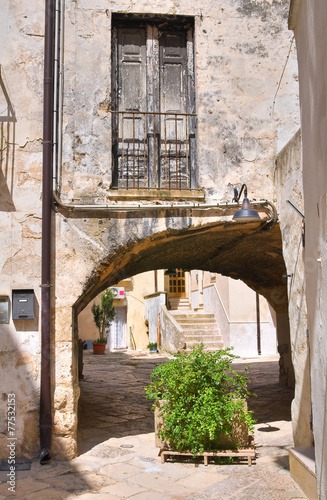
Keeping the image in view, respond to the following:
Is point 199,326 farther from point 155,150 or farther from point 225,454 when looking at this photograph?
point 225,454

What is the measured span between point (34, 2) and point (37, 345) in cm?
395

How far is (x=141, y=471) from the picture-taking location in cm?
515

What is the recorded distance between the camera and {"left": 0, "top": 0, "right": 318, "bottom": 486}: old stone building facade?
18.6 ft

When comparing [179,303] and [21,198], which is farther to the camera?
[179,303]

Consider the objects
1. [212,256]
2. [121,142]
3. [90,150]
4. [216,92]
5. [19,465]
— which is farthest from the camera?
[212,256]

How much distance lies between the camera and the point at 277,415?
25.3 feet

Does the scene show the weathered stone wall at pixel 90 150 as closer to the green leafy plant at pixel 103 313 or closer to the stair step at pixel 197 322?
the stair step at pixel 197 322

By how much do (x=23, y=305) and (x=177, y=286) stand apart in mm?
17010

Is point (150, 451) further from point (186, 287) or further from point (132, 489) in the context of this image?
point (186, 287)

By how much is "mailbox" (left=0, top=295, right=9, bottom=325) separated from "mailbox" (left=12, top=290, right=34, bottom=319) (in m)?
0.09

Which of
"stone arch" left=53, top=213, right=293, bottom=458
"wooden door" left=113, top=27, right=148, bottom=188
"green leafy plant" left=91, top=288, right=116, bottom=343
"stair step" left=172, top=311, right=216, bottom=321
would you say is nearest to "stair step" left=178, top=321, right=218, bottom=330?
"stair step" left=172, top=311, right=216, bottom=321

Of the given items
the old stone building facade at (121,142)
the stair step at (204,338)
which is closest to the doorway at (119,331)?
the stair step at (204,338)

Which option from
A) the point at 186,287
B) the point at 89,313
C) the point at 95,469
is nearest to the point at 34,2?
the point at 95,469

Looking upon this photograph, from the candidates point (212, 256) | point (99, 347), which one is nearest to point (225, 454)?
point (212, 256)
